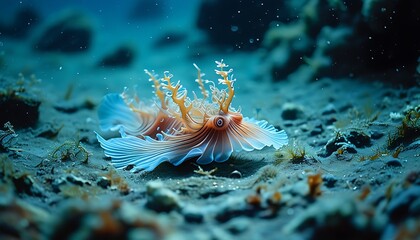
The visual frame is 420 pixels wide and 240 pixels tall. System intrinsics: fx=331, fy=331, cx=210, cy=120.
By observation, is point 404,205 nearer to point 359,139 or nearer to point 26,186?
point 359,139

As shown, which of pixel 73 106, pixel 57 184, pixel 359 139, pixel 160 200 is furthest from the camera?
pixel 73 106

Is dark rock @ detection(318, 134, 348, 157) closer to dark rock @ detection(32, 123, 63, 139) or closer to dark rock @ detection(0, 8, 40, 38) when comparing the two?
dark rock @ detection(32, 123, 63, 139)

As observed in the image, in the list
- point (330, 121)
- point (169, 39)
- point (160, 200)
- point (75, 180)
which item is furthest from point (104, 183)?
point (169, 39)

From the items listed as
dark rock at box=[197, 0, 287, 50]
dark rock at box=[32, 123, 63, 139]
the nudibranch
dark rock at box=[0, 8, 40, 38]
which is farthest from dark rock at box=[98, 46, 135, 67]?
the nudibranch

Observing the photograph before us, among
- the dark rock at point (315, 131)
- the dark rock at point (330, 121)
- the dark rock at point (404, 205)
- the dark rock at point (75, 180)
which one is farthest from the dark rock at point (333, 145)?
the dark rock at point (75, 180)

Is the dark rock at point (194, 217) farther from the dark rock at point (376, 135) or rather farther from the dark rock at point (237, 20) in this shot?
the dark rock at point (237, 20)

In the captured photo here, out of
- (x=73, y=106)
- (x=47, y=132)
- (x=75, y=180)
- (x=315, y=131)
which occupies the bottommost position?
(x=75, y=180)

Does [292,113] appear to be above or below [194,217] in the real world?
above
